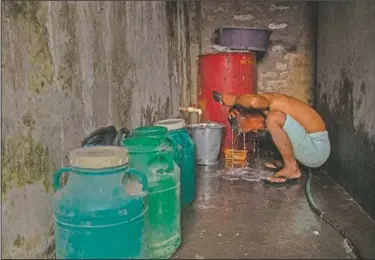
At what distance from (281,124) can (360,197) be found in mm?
807

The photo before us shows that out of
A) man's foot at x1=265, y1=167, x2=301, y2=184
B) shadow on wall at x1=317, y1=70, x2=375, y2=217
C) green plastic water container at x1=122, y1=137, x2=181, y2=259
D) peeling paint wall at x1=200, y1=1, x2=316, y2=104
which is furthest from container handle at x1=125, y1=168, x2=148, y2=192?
peeling paint wall at x1=200, y1=1, x2=316, y2=104

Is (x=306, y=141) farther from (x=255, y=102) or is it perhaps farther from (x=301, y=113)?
(x=255, y=102)

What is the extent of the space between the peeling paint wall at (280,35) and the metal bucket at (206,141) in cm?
131

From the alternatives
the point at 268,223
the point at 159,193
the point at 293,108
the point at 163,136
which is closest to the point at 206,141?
the point at 293,108

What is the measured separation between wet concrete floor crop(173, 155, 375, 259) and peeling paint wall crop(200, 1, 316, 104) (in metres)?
1.90

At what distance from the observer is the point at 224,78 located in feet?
14.0

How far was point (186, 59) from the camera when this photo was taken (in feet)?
15.7

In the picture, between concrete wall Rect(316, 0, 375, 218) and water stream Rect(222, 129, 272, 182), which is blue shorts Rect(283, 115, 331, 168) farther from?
water stream Rect(222, 129, 272, 182)

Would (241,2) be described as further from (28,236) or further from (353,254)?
(28,236)

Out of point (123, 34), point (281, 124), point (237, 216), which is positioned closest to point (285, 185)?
point (281, 124)

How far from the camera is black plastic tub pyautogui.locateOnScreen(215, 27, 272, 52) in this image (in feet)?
14.0

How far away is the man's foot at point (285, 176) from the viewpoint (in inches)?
127

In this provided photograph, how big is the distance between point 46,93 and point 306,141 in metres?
2.11

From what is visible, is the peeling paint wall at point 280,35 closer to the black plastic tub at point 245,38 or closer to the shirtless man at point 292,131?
the black plastic tub at point 245,38
